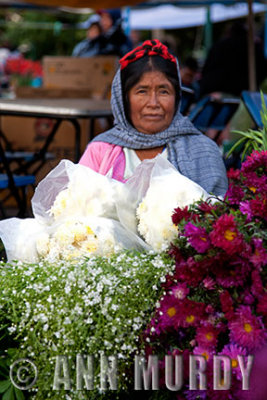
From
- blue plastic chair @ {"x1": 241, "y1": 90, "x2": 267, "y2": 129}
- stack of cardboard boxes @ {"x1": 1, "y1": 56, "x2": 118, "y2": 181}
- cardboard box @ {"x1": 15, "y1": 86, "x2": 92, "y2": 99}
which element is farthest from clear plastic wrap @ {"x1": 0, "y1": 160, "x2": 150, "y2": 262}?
cardboard box @ {"x1": 15, "y1": 86, "x2": 92, "y2": 99}

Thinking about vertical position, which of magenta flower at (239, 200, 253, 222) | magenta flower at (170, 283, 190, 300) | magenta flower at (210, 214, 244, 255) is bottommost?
magenta flower at (170, 283, 190, 300)

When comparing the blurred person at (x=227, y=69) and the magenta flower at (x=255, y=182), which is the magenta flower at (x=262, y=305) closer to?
the magenta flower at (x=255, y=182)

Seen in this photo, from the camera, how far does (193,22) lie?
15.0m

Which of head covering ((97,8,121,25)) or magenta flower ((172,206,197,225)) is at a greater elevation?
head covering ((97,8,121,25))

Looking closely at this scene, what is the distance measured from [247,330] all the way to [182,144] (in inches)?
47.0

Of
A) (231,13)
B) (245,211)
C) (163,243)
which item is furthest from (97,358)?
(231,13)

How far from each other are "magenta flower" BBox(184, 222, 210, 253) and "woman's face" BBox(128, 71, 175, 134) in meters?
1.01

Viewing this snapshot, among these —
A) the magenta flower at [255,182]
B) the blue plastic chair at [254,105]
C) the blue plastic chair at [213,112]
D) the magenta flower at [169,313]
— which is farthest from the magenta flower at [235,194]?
the blue plastic chair at [213,112]

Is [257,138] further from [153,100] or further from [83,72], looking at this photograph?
[83,72]

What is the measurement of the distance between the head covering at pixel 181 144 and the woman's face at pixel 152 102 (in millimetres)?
40

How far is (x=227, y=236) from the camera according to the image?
5.95 feet

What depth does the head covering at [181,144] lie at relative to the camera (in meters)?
2.74

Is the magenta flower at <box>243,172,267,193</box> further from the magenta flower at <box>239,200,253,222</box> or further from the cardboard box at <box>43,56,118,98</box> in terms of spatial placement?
the cardboard box at <box>43,56,118,98</box>

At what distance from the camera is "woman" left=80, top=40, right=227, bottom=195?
2.78m
